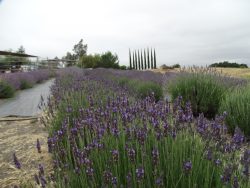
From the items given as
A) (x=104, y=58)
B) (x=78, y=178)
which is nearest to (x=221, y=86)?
(x=78, y=178)

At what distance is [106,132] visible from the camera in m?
2.36

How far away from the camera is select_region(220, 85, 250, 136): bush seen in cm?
403

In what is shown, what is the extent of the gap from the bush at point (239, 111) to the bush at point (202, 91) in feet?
4.17

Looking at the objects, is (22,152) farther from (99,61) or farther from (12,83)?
(99,61)

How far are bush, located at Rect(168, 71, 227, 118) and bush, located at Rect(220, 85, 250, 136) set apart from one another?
1.27 metres

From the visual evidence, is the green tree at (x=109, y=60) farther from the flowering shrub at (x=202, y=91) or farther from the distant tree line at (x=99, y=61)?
the flowering shrub at (x=202, y=91)

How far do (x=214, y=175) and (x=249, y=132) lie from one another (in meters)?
2.42

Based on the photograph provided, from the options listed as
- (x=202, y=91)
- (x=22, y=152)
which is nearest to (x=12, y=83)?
(x=202, y=91)

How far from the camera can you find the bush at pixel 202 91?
5777 mm

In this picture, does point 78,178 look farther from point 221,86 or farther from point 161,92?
point 161,92

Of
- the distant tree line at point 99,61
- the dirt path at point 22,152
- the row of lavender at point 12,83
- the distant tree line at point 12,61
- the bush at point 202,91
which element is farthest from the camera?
the distant tree line at point 99,61

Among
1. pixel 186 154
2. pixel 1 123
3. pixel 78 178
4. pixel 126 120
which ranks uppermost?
pixel 126 120

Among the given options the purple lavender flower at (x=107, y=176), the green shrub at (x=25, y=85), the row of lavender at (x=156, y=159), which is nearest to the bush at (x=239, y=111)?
the row of lavender at (x=156, y=159)

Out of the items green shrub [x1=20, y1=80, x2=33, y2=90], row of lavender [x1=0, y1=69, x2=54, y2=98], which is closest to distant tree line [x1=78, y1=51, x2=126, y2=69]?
row of lavender [x1=0, y1=69, x2=54, y2=98]
